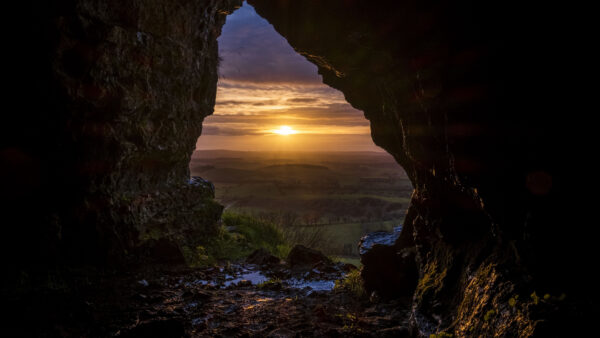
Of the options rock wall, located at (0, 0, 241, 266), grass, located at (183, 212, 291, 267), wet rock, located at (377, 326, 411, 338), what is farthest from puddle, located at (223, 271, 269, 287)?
wet rock, located at (377, 326, 411, 338)

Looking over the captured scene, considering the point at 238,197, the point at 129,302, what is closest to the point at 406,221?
the point at 129,302

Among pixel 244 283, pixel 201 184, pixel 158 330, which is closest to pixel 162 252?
pixel 244 283

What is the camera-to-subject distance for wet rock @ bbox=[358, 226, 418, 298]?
6.99 meters

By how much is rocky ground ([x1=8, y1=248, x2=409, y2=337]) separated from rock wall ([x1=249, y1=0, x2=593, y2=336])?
127 cm

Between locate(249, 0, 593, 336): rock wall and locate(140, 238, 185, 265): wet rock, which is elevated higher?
locate(249, 0, 593, 336): rock wall

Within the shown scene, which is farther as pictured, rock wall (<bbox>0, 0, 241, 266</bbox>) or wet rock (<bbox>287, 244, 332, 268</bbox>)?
wet rock (<bbox>287, 244, 332, 268</bbox>)

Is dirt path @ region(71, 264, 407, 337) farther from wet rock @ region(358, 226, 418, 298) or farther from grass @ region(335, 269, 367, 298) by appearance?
wet rock @ region(358, 226, 418, 298)

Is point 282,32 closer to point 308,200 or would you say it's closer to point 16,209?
point 16,209

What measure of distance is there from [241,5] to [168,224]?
7.84 metres

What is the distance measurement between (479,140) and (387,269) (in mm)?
4099

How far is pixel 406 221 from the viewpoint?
783 cm

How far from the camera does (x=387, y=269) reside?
734 centimetres

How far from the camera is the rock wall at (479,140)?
10.6ft

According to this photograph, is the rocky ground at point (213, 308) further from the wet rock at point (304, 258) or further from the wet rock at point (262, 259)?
the wet rock at point (262, 259)
